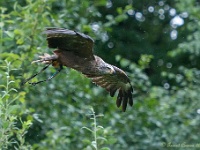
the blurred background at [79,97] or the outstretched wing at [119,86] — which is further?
the blurred background at [79,97]

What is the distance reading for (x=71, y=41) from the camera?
5.09 metres

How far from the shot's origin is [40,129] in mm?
7203

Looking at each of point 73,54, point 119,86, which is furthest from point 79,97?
point 73,54

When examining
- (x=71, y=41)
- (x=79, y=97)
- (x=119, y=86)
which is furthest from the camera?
(x=79, y=97)

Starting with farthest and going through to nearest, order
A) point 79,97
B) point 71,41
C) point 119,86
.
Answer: point 79,97 < point 119,86 < point 71,41

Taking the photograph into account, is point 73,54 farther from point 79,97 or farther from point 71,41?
point 79,97

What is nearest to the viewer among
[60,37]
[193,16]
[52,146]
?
[60,37]

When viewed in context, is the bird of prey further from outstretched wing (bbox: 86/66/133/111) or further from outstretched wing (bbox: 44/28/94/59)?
outstretched wing (bbox: 86/66/133/111)

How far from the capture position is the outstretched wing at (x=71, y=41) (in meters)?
4.89

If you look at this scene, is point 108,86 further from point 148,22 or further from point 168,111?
point 148,22

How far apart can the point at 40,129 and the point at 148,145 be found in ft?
3.84

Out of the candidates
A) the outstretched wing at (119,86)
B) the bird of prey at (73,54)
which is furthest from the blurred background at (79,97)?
the bird of prey at (73,54)

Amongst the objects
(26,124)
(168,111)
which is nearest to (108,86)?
(26,124)

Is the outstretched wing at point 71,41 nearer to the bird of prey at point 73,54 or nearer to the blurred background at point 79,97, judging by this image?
the bird of prey at point 73,54
